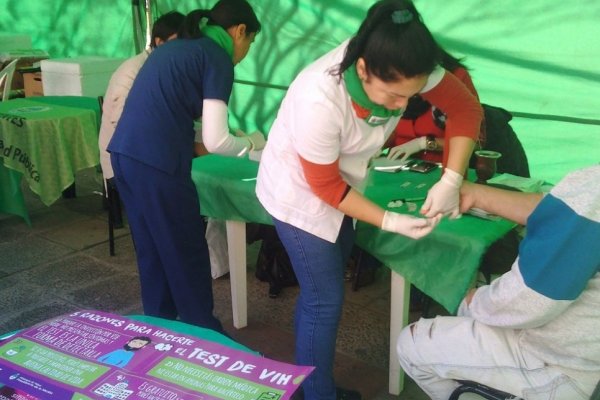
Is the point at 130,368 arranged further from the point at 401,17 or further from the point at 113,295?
the point at 113,295

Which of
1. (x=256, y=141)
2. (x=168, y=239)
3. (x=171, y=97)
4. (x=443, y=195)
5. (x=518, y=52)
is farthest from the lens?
(x=518, y=52)

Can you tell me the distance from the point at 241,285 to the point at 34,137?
1.64 metres

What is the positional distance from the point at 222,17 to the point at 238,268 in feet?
3.48

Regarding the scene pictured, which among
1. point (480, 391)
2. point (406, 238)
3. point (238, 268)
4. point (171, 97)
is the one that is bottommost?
point (238, 268)

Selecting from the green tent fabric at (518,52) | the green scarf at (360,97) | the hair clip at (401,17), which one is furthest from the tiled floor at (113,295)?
the hair clip at (401,17)

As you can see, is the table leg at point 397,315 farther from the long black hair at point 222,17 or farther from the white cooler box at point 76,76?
the white cooler box at point 76,76

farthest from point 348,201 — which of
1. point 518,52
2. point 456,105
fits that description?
point 518,52

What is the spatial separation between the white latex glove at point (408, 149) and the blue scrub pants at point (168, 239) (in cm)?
86

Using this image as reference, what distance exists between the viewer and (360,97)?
1.53m

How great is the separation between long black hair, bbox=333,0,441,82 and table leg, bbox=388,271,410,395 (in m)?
0.85

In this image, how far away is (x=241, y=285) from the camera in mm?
2643

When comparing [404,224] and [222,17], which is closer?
[404,224]

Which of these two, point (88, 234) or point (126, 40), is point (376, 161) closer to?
point (88, 234)

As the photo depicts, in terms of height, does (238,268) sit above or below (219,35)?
below
